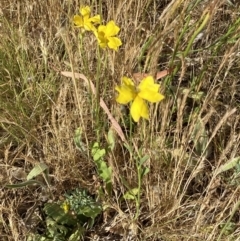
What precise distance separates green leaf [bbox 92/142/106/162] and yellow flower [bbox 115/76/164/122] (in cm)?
27

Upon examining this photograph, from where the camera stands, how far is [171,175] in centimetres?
107

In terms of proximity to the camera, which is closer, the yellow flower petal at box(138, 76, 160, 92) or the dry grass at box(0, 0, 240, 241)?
the yellow flower petal at box(138, 76, 160, 92)

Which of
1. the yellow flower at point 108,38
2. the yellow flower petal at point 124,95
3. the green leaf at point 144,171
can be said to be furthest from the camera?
the green leaf at point 144,171

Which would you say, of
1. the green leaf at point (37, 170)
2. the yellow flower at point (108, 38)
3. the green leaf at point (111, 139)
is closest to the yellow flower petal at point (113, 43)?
the yellow flower at point (108, 38)

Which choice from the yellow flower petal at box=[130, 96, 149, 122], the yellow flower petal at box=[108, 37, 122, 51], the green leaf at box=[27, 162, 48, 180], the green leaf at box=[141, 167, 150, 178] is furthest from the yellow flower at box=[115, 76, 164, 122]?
the green leaf at box=[27, 162, 48, 180]

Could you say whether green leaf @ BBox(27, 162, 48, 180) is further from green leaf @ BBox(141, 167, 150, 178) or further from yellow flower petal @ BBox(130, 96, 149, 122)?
yellow flower petal @ BBox(130, 96, 149, 122)

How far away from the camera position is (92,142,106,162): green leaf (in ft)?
3.45

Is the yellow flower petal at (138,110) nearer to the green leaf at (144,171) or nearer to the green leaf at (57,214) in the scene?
the green leaf at (144,171)

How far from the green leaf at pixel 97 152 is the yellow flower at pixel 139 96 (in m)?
0.27

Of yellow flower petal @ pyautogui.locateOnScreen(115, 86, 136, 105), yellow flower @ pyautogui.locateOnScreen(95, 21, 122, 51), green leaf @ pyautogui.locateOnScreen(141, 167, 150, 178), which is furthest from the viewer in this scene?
green leaf @ pyautogui.locateOnScreen(141, 167, 150, 178)

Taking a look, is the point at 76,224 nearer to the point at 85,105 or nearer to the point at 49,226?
the point at 49,226

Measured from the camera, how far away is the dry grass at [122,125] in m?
1.03

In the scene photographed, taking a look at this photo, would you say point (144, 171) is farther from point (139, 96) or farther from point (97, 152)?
point (139, 96)

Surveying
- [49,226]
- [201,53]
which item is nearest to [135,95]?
[49,226]
